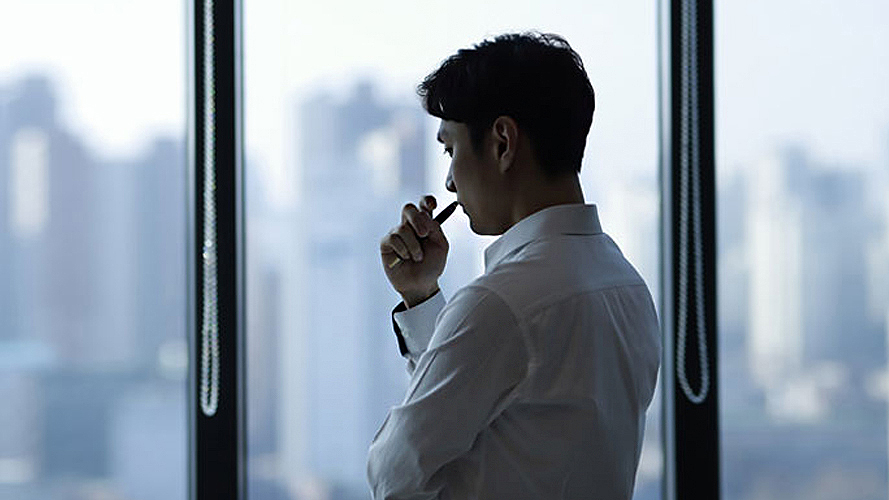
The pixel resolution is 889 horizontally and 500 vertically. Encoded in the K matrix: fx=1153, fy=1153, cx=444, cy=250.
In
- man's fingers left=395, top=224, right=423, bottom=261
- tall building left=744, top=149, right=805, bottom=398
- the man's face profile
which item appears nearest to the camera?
the man's face profile

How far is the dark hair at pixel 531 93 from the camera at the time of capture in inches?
42.3

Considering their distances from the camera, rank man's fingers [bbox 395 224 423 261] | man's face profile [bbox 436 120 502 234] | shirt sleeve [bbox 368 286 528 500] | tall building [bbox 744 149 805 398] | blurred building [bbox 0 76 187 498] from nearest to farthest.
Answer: shirt sleeve [bbox 368 286 528 500]
man's face profile [bbox 436 120 502 234]
man's fingers [bbox 395 224 423 261]
blurred building [bbox 0 76 187 498]
tall building [bbox 744 149 805 398]

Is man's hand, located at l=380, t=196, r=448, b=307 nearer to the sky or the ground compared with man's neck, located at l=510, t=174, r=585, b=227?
nearer to the ground

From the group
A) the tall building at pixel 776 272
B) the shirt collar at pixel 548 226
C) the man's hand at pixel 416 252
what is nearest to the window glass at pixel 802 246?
the tall building at pixel 776 272

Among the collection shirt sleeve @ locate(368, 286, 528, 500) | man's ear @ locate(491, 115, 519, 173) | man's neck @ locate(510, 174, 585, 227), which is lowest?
shirt sleeve @ locate(368, 286, 528, 500)

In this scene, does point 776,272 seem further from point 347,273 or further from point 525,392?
point 525,392

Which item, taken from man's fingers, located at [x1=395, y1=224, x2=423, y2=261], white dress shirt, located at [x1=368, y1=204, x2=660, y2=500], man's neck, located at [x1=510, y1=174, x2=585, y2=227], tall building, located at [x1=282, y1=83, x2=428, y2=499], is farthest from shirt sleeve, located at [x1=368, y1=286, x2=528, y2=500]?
tall building, located at [x1=282, y1=83, x2=428, y2=499]

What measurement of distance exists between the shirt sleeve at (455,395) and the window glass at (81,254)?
114 cm

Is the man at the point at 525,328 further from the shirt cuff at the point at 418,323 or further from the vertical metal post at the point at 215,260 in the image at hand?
the vertical metal post at the point at 215,260

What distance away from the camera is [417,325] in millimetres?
1301

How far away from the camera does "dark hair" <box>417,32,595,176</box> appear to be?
1.07 metres

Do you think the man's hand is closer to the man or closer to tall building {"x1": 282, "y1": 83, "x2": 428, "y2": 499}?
the man

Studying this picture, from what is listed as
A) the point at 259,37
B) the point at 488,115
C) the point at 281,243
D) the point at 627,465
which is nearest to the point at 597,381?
the point at 627,465

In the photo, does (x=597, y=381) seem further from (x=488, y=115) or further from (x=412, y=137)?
(x=412, y=137)
